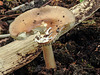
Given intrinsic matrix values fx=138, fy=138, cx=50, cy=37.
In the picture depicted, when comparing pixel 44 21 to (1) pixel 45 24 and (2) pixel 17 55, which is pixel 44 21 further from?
(2) pixel 17 55

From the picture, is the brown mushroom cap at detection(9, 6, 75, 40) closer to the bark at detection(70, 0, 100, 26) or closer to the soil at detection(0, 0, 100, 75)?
the bark at detection(70, 0, 100, 26)

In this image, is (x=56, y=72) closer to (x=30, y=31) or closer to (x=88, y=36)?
(x=30, y=31)

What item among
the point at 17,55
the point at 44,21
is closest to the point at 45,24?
the point at 44,21

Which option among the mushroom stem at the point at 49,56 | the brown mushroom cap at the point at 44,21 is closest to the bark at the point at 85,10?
the brown mushroom cap at the point at 44,21

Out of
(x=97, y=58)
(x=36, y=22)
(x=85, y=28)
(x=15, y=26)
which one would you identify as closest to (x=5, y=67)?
(x=15, y=26)

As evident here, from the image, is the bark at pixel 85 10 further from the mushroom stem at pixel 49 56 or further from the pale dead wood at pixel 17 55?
the pale dead wood at pixel 17 55

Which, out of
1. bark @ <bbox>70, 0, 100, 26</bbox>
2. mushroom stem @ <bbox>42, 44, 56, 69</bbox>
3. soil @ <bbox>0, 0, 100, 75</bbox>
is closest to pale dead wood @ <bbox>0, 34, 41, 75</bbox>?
soil @ <bbox>0, 0, 100, 75</bbox>
